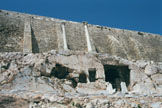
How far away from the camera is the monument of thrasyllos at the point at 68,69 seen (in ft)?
29.9

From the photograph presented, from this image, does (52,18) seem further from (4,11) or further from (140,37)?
(140,37)

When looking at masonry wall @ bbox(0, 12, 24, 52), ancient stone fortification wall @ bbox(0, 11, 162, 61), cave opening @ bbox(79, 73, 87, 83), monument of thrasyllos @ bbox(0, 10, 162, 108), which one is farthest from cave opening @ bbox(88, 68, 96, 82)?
masonry wall @ bbox(0, 12, 24, 52)

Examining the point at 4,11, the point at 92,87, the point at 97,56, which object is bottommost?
the point at 92,87

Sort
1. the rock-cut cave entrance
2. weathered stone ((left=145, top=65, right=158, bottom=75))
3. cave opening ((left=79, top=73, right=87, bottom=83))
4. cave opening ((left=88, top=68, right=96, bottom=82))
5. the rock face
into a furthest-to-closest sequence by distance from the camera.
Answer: the rock-cut cave entrance → weathered stone ((left=145, top=65, right=158, bottom=75)) → cave opening ((left=88, top=68, right=96, bottom=82)) → cave opening ((left=79, top=73, right=87, bottom=83)) → the rock face

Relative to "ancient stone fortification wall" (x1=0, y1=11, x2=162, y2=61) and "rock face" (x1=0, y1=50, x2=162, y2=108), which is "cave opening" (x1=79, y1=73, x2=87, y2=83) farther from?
"ancient stone fortification wall" (x1=0, y1=11, x2=162, y2=61)

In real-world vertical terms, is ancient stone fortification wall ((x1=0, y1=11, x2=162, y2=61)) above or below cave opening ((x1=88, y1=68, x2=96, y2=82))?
above

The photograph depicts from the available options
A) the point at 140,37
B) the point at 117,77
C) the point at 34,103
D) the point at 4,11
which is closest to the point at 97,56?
the point at 117,77

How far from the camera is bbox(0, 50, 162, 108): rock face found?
8.95m

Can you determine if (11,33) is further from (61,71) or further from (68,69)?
(68,69)

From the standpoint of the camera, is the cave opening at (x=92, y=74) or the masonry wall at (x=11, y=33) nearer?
the cave opening at (x=92, y=74)

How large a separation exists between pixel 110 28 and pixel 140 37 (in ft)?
14.1

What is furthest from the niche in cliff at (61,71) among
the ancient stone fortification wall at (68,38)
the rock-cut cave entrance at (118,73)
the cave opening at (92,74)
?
Result: the ancient stone fortification wall at (68,38)

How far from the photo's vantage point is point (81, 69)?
12164 mm

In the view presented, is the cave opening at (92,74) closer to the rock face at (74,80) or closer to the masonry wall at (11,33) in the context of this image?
the rock face at (74,80)
